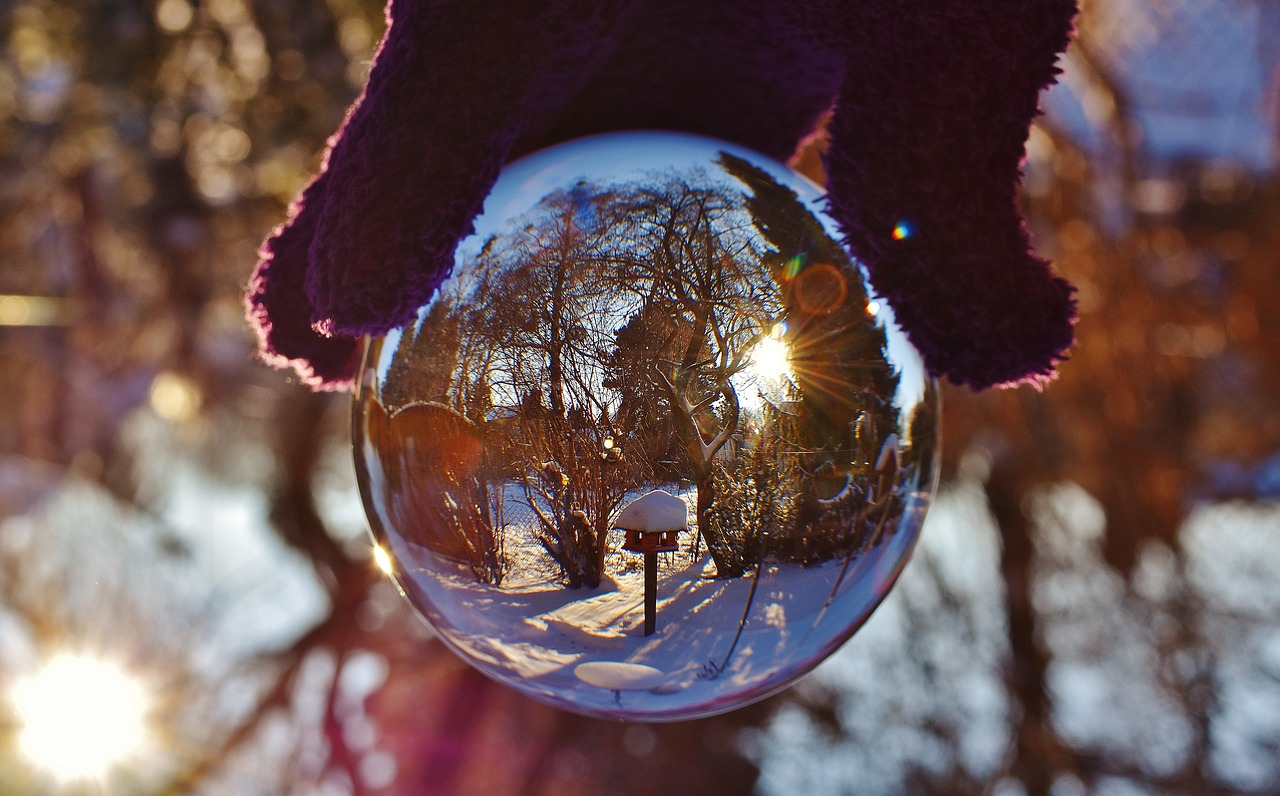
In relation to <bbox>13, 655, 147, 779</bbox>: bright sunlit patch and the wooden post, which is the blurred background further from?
the wooden post

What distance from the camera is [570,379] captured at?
41 cm

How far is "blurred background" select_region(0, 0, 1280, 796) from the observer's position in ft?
6.05

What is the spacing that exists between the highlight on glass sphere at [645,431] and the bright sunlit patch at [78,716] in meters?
1.99

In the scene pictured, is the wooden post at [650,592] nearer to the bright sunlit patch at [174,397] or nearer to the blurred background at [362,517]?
the blurred background at [362,517]

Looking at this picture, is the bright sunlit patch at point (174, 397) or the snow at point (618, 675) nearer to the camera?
the snow at point (618, 675)

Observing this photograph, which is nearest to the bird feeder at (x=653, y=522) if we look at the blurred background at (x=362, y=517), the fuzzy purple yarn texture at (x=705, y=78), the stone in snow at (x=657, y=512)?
the stone in snow at (x=657, y=512)

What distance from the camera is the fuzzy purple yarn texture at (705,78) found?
444 mm

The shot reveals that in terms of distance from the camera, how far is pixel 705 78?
543 millimetres

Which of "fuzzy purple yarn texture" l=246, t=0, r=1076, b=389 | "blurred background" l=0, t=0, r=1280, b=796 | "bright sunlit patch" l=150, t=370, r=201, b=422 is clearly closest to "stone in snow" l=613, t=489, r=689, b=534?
"fuzzy purple yarn texture" l=246, t=0, r=1076, b=389

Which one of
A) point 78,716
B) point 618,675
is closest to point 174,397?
point 78,716

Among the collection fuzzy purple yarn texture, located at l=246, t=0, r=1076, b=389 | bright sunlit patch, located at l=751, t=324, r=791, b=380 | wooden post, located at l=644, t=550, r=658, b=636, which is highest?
fuzzy purple yarn texture, located at l=246, t=0, r=1076, b=389

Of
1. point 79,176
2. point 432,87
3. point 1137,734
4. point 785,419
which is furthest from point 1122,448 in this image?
point 79,176

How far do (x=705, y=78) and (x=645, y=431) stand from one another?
27cm

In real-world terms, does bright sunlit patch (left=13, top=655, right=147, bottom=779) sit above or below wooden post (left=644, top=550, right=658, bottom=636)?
below
